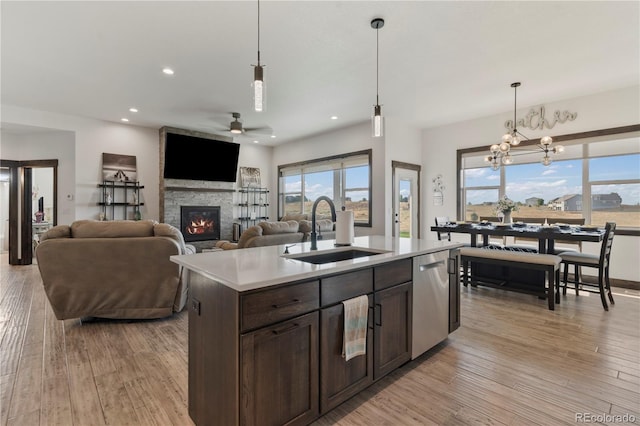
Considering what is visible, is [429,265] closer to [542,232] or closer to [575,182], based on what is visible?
[542,232]

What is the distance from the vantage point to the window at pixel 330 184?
669 centimetres

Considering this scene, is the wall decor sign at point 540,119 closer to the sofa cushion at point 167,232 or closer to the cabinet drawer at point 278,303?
the cabinet drawer at point 278,303

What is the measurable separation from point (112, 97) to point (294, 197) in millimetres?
4691

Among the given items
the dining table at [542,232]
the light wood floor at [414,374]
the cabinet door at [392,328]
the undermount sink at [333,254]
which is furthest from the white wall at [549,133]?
the undermount sink at [333,254]

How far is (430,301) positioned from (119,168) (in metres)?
6.98

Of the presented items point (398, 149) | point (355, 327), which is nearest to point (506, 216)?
point (398, 149)

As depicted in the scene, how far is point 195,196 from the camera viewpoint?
734 cm

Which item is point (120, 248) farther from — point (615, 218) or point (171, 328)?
point (615, 218)

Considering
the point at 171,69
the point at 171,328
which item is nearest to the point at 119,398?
the point at 171,328

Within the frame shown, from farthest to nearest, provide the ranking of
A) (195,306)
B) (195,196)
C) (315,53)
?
(195,196), (315,53), (195,306)

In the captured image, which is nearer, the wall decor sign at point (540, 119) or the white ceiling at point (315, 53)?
the white ceiling at point (315, 53)

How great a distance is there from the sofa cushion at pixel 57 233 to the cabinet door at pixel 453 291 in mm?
3800

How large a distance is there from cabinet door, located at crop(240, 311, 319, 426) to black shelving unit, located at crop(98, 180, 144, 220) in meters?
6.52

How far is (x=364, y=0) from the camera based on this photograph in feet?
8.64
